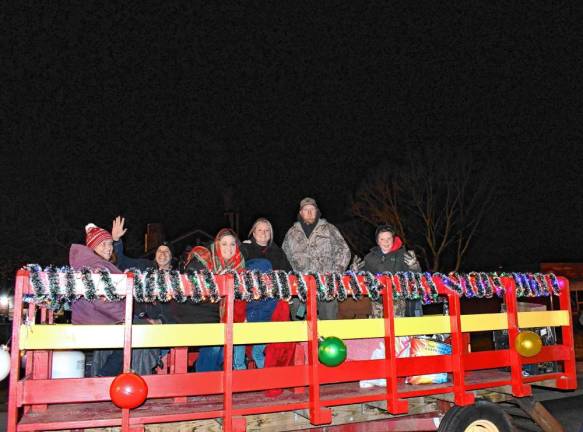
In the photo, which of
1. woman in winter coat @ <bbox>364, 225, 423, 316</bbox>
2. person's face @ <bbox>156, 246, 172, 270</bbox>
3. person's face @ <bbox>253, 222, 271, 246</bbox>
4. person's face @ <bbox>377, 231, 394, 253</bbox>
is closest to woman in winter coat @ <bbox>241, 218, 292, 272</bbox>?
person's face @ <bbox>253, 222, 271, 246</bbox>

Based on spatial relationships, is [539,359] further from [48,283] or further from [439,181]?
[439,181]

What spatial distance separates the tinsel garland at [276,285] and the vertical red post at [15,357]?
8cm

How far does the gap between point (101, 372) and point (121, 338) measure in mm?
1194

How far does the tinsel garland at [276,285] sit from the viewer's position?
3182mm

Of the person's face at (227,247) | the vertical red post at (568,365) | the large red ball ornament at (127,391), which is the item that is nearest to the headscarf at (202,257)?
the person's face at (227,247)

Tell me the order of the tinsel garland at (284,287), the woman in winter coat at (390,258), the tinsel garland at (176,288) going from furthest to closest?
the woman in winter coat at (390,258), the tinsel garland at (284,287), the tinsel garland at (176,288)

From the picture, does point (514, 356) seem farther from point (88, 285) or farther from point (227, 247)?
point (88, 285)

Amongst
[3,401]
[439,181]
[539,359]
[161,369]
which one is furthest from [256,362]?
[439,181]

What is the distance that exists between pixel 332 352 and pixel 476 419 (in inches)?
60.3

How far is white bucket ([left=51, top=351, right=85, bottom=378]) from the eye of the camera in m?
3.95

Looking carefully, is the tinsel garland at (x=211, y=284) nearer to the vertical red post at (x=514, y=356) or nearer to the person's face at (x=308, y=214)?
the vertical red post at (x=514, y=356)

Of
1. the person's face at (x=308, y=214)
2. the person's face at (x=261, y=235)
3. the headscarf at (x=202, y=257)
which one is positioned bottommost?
the headscarf at (x=202, y=257)

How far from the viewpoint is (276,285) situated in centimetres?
373

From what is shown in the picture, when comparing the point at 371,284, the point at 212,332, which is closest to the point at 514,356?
the point at 371,284
